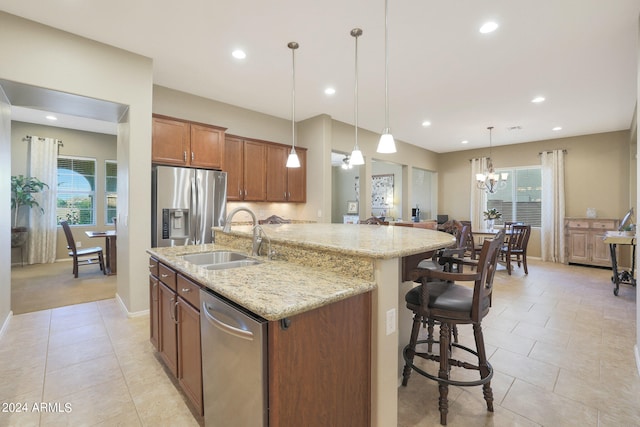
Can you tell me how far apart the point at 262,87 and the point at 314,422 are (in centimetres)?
405

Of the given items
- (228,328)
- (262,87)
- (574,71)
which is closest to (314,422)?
(228,328)

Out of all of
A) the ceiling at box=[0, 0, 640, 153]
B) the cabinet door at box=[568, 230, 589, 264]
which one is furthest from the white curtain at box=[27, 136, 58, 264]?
the cabinet door at box=[568, 230, 589, 264]

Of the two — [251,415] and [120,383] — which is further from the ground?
[251,415]

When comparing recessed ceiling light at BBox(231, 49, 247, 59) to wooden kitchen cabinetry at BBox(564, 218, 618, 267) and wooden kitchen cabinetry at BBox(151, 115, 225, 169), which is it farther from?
wooden kitchen cabinetry at BBox(564, 218, 618, 267)

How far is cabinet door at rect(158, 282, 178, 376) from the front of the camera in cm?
190

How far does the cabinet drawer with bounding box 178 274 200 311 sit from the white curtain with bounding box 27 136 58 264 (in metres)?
6.51

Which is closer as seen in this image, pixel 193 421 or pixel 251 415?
pixel 251 415

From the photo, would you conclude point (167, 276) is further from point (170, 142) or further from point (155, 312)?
point (170, 142)

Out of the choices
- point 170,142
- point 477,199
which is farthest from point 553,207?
point 170,142

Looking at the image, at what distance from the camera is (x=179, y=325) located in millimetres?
1836

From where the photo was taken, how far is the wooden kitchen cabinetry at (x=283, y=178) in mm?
5121

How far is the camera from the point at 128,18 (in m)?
2.65

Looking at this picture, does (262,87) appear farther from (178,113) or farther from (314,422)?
(314,422)

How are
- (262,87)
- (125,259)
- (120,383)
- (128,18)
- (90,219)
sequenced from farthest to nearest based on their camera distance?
(90,219), (262,87), (125,259), (128,18), (120,383)
